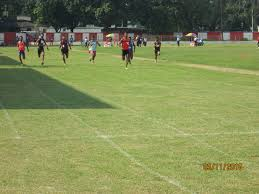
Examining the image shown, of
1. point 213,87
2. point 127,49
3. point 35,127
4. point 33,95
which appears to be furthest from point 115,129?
point 127,49

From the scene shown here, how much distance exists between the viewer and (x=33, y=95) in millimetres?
19078

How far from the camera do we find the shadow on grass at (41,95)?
1638 centimetres

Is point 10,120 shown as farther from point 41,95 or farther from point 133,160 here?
point 41,95

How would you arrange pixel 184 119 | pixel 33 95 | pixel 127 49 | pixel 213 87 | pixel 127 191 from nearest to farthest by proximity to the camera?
pixel 127 191
pixel 184 119
pixel 33 95
pixel 213 87
pixel 127 49

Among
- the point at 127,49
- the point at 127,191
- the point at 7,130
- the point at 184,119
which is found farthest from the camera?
the point at 127,49

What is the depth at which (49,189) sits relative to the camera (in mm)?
7652

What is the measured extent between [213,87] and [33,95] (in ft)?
21.7

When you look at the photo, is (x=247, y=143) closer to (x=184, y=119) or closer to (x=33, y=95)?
(x=184, y=119)

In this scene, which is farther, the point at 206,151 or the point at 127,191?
the point at 206,151
